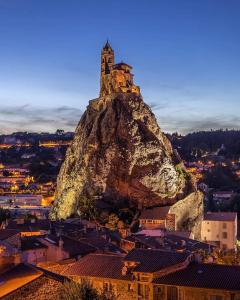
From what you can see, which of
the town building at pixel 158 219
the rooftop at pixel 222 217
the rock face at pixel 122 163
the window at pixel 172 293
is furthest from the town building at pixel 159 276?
the rock face at pixel 122 163

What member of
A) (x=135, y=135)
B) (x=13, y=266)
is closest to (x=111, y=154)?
(x=135, y=135)

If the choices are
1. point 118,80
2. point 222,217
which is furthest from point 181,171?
point 118,80

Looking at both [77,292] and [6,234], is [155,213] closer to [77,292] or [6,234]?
[6,234]

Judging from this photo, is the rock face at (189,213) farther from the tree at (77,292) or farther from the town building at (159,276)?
the tree at (77,292)

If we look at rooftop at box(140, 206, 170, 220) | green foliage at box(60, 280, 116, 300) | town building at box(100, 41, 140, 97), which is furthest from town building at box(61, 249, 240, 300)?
town building at box(100, 41, 140, 97)

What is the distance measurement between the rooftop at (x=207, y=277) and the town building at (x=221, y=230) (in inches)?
1868

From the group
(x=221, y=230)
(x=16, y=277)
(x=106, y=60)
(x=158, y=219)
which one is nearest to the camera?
(x=16, y=277)

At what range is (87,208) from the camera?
83875mm

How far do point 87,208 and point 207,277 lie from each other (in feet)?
184

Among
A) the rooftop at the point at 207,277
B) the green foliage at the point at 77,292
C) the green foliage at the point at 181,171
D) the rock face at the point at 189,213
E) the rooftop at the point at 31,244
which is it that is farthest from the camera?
the green foliage at the point at 181,171

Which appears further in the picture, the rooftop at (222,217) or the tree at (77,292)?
the rooftop at (222,217)

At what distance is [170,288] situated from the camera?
95.1 ft

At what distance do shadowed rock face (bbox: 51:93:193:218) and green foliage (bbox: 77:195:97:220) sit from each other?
203cm

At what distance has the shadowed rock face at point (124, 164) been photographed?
292ft
